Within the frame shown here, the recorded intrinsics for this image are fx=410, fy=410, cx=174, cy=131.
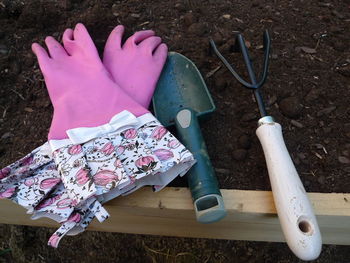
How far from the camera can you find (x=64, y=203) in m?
0.72

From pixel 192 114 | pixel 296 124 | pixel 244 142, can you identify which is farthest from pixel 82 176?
pixel 296 124

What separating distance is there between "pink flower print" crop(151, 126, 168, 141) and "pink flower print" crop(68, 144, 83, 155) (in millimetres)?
141

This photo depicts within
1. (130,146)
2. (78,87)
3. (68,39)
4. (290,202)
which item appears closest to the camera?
(290,202)

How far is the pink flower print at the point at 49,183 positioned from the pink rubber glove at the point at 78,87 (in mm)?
94

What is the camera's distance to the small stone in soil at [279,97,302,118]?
36.3 inches

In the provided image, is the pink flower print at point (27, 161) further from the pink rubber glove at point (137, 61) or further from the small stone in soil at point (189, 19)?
the small stone in soil at point (189, 19)

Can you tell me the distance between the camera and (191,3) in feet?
3.74

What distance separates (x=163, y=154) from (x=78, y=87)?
278mm

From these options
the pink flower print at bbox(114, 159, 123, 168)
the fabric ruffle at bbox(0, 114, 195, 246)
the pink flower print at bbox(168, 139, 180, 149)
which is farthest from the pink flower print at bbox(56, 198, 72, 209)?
the pink flower print at bbox(168, 139, 180, 149)

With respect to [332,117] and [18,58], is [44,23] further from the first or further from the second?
[332,117]

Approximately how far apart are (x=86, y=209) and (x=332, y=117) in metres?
0.58

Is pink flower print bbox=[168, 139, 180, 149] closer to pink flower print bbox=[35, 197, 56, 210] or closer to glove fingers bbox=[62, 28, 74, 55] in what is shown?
pink flower print bbox=[35, 197, 56, 210]

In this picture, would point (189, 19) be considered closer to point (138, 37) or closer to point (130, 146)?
point (138, 37)

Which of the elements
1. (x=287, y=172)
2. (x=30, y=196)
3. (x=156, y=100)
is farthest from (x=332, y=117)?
(x=30, y=196)
